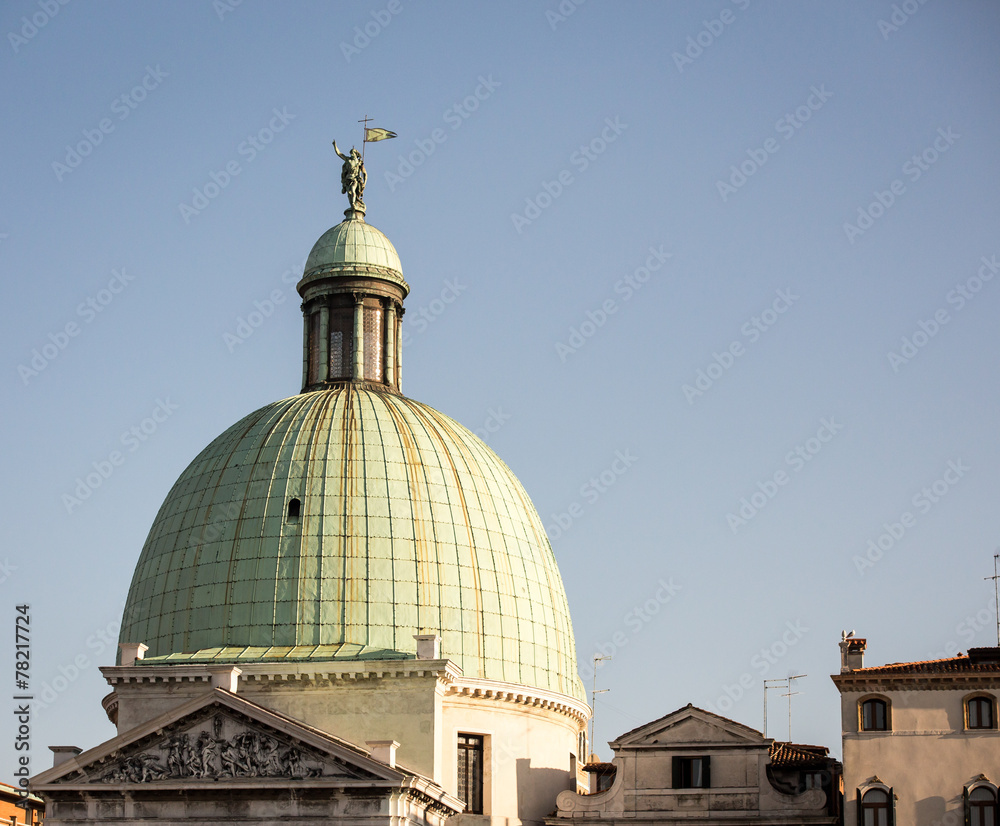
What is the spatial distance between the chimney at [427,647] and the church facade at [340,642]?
0.16 feet

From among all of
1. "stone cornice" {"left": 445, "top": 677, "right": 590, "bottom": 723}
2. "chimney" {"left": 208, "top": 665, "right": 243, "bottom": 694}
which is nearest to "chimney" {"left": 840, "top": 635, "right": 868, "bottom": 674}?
"stone cornice" {"left": 445, "top": 677, "right": 590, "bottom": 723}

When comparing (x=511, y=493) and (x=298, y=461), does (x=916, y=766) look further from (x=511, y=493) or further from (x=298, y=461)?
(x=298, y=461)

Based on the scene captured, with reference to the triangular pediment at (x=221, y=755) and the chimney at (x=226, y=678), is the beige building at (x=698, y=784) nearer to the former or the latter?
the triangular pediment at (x=221, y=755)

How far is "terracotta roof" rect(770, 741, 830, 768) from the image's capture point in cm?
5100

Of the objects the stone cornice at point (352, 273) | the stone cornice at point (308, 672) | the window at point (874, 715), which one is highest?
the stone cornice at point (352, 273)

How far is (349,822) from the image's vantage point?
44719 mm

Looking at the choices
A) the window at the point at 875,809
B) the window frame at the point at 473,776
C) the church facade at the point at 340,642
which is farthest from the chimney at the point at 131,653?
the window at the point at 875,809

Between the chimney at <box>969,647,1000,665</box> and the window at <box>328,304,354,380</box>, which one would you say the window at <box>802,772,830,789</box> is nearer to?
the chimney at <box>969,647,1000,665</box>

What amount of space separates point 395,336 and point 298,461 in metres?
8.08

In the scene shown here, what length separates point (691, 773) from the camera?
49969 mm

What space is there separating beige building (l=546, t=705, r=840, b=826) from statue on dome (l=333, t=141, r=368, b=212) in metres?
22.5

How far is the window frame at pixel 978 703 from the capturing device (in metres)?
47.6

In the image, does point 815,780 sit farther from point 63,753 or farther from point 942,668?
point 63,753

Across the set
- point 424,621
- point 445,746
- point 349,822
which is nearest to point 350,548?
point 424,621
